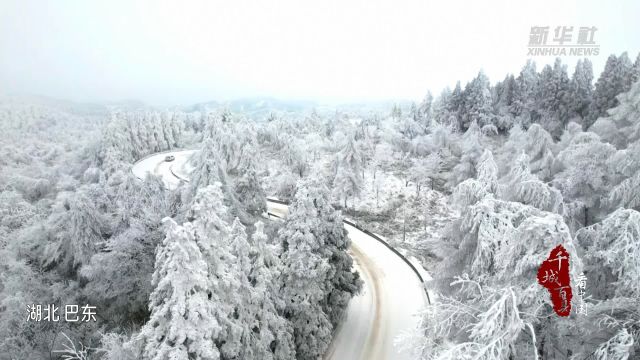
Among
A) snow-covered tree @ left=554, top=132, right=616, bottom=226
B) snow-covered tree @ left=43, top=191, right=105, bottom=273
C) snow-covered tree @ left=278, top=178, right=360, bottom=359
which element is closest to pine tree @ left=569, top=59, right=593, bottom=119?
snow-covered tree @ left=554, top=132, right=616, bottom=226

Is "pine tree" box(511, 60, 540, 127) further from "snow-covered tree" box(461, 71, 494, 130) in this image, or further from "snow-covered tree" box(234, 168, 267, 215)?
"snow-covered tree" box(234, 168, 267, 215)

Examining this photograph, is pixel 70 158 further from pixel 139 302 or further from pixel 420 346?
pixel 420 346

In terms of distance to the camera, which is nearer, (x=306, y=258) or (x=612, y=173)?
(x=306, y=258)

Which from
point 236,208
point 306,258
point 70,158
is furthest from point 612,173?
point 70,158

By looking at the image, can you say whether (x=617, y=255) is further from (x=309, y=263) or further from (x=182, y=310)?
(x=182, y=310)

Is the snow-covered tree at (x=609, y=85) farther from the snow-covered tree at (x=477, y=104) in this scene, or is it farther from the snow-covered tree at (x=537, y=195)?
the snow-covered tree at (x=537, y=195)
